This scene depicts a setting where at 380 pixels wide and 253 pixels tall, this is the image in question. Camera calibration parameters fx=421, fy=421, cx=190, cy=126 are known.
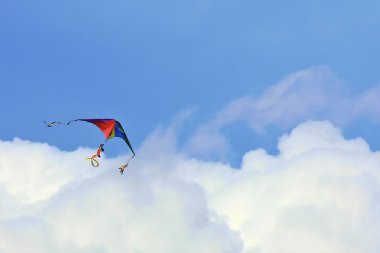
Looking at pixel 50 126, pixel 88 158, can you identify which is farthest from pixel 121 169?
pixel 50 126

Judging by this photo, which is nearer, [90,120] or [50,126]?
[50,126]

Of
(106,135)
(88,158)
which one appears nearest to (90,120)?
(106,135)

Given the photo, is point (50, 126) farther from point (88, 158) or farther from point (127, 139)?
point (127, 139)

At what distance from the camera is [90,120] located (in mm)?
72562

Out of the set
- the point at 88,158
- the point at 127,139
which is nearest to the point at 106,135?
the point at 127,139

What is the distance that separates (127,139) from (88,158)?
47.2 ft

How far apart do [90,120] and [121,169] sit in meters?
14.4

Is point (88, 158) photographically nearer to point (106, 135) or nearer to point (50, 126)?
point (50, 126)

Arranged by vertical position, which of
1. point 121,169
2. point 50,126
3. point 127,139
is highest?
point 127,139

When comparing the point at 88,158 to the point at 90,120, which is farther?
the point at 90,120

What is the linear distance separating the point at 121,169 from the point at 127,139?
13.6 metres

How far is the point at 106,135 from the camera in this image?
7462 cm

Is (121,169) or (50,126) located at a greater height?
(50,126)

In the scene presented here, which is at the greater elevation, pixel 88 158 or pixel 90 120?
pixel 90 120
